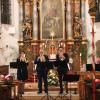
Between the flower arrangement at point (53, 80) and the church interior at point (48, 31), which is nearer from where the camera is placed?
the flower arrangement at point (53, 80)

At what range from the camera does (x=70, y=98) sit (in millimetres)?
14633

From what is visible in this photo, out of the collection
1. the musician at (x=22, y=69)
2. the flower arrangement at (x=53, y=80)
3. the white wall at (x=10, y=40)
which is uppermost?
the white wall at (x=10, y=40)

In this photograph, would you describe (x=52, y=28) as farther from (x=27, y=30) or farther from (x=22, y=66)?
(x=22, y=66)

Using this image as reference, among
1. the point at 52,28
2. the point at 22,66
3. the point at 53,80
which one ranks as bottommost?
the point at 53,80

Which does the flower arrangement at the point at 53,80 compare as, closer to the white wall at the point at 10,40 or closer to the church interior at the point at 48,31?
the church interior at the point at 48,31

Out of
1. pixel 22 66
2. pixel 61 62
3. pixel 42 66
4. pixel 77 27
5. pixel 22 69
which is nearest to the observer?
pixel 61 62

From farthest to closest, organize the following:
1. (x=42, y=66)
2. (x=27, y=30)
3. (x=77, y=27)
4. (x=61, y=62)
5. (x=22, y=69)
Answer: (x=27, y=30) < (x=77, y=27) < (x=22, y=69) < (x=42, y=66) < (x=61, y=62)

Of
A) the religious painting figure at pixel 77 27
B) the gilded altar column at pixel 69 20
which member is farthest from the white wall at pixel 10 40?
the religious painting figure at pixel 77 27

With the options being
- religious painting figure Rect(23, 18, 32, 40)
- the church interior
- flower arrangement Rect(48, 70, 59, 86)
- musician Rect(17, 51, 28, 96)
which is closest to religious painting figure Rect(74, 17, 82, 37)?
the church interior

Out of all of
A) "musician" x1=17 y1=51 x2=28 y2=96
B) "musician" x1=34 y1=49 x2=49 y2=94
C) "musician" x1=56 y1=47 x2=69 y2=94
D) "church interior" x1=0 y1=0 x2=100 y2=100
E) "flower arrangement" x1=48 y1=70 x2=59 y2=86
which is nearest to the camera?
"musician" x1=56 y1=47 x2=69 y2=94

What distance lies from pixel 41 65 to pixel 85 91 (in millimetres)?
3003

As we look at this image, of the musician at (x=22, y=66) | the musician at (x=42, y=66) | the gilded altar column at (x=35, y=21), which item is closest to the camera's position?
the musician at (x=42, y=66)

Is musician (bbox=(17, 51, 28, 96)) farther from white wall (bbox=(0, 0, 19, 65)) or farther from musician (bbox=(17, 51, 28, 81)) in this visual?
white wall (bbox=(0, 0, 19, 65))

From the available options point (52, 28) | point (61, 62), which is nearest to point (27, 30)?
point (52, 28)
